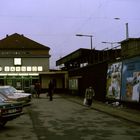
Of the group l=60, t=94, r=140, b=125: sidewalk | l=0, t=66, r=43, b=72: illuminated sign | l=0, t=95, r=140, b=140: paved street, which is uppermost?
l=0, t=66, r=43, b=72: illuminated sign

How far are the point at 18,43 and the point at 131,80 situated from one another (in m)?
71.4

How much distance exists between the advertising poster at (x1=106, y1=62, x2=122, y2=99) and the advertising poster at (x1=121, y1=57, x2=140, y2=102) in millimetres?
1201

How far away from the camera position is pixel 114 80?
34.1 m

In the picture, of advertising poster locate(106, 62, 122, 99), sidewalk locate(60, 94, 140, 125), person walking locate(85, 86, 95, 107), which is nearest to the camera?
sidewalk locate(60, 94, 140, 125)

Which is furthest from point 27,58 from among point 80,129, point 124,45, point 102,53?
point 80,129

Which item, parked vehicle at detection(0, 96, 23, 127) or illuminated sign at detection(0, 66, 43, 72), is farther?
illuminated sign at detection(0, 66, 43, 72)

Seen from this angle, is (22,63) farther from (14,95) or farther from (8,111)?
(8,111)

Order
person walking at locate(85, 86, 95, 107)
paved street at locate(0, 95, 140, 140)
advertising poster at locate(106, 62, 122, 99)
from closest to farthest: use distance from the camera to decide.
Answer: paved street at locate(0, 95, 140, 140)
advertising poster at locate(106, 62, 122, 99)
person walking at locate(85, 86, 95, 107)

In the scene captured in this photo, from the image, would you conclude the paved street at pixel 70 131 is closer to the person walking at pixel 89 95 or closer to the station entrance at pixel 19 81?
the person walking at pixel 89 95

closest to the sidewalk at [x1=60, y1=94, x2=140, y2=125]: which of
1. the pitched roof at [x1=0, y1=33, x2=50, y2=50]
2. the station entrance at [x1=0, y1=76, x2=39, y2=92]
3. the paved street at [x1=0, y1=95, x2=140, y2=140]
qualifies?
the paved street at [x1=0, y1=95, x2=140, y2=140]

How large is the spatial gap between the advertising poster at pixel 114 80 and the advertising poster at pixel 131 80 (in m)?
1.20

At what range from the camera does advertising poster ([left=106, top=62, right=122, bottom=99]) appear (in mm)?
32681

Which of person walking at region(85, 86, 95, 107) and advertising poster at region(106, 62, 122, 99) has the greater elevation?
advertising poster at region(106, 62, 122, 99)

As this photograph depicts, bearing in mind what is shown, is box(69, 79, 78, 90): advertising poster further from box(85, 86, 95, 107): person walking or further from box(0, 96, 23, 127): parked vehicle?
box(0, 96, 23, 127): parked vehicle
